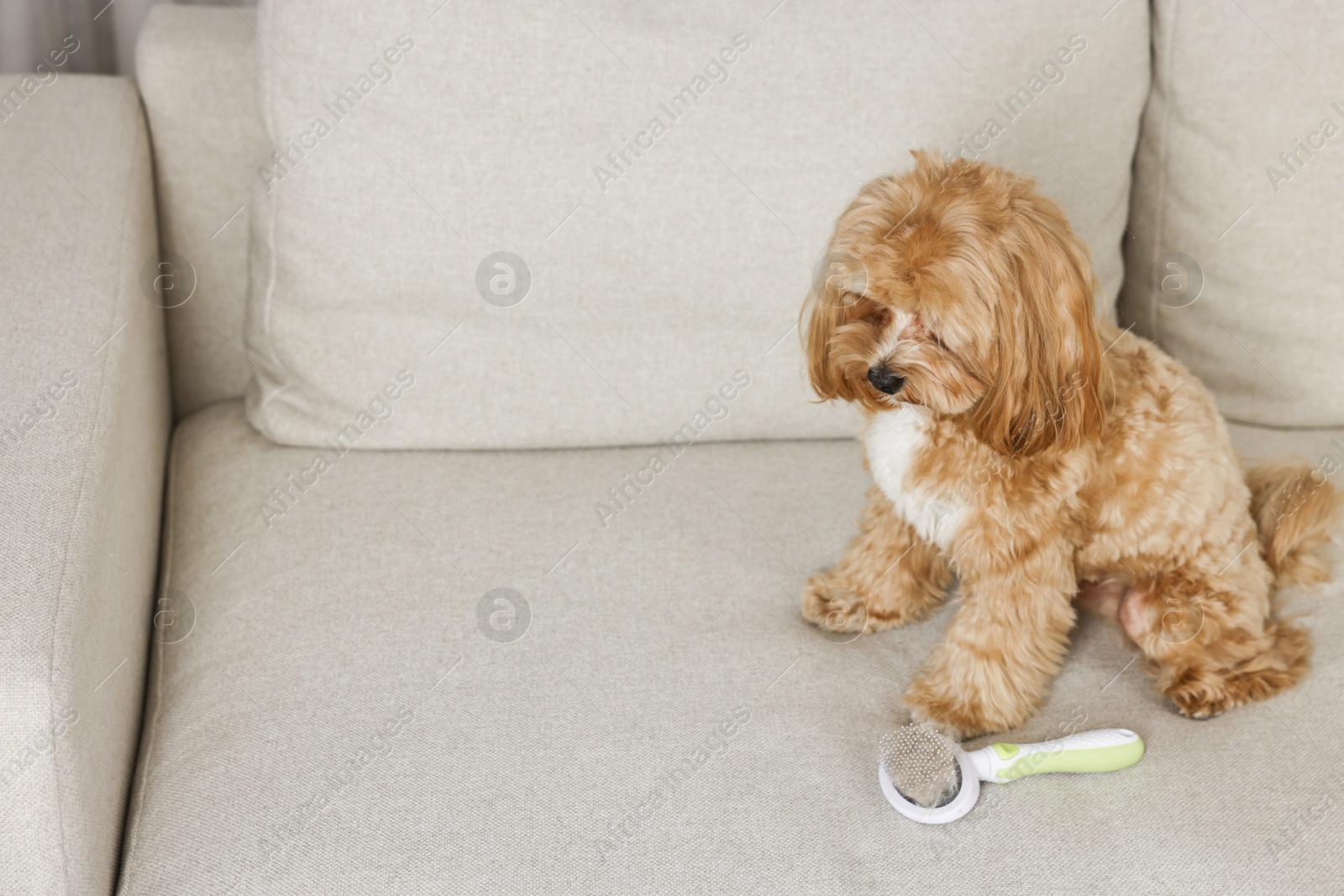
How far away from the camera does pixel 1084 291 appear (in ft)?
4.10

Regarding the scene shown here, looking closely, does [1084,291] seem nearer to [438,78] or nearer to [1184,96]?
[1184,96]

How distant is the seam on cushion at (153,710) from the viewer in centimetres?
120

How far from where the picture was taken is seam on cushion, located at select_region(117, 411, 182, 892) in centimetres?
120

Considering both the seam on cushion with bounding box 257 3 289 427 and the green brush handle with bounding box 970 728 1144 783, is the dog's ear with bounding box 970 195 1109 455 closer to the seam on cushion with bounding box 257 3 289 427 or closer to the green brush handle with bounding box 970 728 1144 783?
the green brush handle with bounding box 970 728 1144 783

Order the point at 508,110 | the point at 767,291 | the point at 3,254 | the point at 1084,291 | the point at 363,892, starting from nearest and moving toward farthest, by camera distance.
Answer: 1. the point at 363,892
2. the point at 1084,291
3. the point at 3,254
4. the point at 508,110
5. the point at 767,291

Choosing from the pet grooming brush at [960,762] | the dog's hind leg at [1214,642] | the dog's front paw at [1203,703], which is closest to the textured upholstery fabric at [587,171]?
the dog's hind leg at [1214,642]

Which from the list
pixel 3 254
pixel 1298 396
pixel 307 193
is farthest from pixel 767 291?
pixel 3 254

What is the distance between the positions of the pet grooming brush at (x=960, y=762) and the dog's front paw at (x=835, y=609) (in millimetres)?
268

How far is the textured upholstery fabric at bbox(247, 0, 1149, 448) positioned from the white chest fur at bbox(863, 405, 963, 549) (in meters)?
0.39

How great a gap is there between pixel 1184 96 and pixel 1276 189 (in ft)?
0.73

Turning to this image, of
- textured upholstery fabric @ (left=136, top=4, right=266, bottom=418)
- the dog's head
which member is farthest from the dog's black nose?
textured upholstery fabric @ (left=136, top=4, right=266, bottom=418)

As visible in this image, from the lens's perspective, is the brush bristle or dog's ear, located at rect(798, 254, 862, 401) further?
dog's ear, located at rect(798, 254, 862, 401)

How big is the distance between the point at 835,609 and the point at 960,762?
0.34 meters

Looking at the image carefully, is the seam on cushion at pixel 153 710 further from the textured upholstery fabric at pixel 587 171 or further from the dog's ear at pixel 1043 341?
the dog's ear at pixel 1043 341
